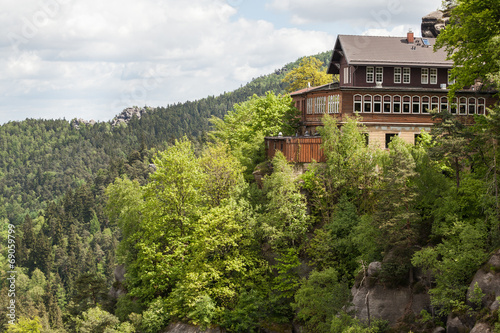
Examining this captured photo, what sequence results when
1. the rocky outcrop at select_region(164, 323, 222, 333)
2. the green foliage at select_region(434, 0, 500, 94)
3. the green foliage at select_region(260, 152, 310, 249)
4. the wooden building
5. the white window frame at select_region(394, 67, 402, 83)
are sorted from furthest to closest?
the white window frame at select_region(394, 67, 402, 83) < the wooden building < the green foliage at select_region(260, 152, 310, 249) < the rocky outcrop at select_region(164, 323, 222, 333) < the green foliage at select_region(434, 0, 500, 94)

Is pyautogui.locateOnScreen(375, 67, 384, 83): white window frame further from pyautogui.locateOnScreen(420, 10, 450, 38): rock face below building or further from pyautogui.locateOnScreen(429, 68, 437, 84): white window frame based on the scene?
pyautogui.locateOnScreen(420, 10, 450, 38): rock face below building

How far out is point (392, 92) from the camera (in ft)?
159

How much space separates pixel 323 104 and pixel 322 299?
22540mm

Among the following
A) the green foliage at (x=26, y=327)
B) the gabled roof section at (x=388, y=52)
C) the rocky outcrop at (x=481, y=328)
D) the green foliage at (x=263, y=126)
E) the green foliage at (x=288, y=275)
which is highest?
the gabled roof section at (x=388, y=52)

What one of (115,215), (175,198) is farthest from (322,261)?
(115,215)

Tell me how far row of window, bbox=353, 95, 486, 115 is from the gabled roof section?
311 cm

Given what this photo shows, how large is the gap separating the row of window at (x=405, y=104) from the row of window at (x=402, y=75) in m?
2.02

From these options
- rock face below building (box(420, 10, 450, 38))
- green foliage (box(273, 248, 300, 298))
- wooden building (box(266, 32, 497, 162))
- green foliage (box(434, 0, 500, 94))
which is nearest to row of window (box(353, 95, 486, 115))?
wooden building (box(266, 32, 497, 162))

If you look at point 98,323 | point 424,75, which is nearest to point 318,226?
point 424,75

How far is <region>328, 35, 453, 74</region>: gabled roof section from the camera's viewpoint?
4941 cm

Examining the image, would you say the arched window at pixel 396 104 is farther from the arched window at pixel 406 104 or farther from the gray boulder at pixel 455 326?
the gray boulder at pixel 455 326

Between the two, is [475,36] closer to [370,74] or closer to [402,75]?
[370,74]

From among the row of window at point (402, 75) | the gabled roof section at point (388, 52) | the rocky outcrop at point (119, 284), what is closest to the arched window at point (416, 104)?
the row of window at point (402, 75)

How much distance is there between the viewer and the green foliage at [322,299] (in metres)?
32.2
